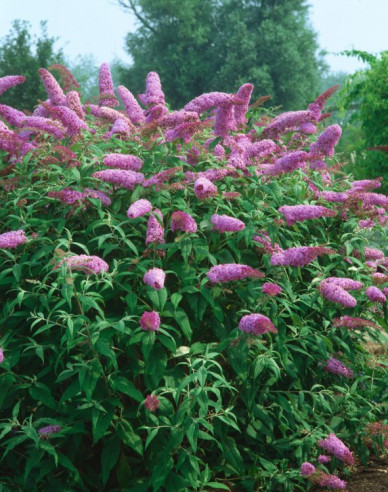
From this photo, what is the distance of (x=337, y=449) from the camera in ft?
12.0

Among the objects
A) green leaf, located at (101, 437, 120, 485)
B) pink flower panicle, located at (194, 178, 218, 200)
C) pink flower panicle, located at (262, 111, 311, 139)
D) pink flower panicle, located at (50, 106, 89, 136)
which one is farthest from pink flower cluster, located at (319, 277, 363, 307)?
pink flower panicle, located at (50, 106, 89, 136)

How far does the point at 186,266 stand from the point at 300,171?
1378 millimetres

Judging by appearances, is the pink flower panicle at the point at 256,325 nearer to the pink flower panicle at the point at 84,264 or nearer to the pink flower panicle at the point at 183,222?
the pink flower panicle at the point at 183,222

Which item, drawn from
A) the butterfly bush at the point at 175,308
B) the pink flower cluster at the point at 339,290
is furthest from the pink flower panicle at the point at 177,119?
the pink flower cluster at the point at 339,290

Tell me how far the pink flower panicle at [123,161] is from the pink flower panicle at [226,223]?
0.60 m

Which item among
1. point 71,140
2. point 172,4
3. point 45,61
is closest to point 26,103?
point 45,61

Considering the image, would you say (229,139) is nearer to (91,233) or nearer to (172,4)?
(91,233)

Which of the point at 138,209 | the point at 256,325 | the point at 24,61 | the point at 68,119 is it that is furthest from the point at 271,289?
the point at 24,61

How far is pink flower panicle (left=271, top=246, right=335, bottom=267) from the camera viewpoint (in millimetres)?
3375

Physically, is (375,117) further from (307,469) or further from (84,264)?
(84,264)

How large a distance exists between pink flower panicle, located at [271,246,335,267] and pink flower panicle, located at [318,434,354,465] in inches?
42.9

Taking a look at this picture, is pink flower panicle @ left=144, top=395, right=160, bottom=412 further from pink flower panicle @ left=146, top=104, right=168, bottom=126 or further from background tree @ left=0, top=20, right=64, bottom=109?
background tree @ left=0, top=20, right=64, bottom=109

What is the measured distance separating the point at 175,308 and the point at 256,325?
0.46 metres

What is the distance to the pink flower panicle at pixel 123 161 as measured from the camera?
367 centimetres
